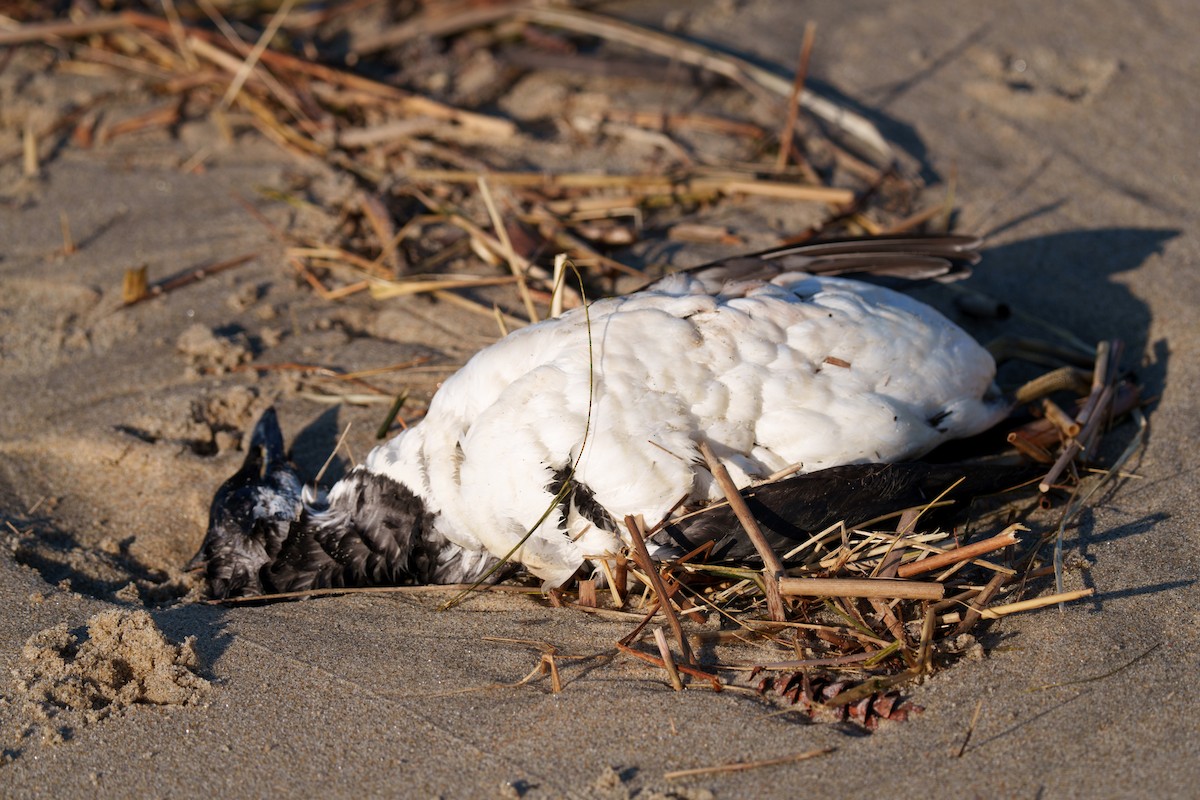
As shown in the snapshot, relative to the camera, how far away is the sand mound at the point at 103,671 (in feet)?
7.93

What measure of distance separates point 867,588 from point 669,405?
632 millimetres

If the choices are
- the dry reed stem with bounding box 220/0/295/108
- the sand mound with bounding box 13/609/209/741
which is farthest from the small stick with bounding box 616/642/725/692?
the dry reed stem with bounding box 220/0/295/108

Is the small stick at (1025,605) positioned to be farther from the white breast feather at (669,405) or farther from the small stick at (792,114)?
the small stick at (792,114)

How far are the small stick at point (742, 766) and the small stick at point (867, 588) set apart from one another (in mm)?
377

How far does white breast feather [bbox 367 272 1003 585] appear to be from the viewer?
2.62 metres

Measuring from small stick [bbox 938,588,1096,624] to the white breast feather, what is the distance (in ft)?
1.50

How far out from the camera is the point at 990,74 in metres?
4.86

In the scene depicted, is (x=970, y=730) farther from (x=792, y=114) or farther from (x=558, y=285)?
(x=792, y=114)

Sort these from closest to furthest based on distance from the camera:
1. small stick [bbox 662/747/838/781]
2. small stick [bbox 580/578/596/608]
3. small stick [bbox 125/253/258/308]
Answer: small stick [bbox 662/747/838/781], small stick [bbox 580/578/596/608], small stick [bbox 125/253/258/308]

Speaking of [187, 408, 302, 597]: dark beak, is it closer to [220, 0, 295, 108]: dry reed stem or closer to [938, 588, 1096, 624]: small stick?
[938, 588, 1096, 624]: small stick

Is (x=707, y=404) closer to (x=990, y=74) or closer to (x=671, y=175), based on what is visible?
(x=671, y=175)

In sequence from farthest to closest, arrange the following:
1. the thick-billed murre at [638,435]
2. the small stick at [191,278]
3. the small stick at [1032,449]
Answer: the small stick at [191,278]
the small stick at [1032,449]
the thick-billed murre at [638,435]

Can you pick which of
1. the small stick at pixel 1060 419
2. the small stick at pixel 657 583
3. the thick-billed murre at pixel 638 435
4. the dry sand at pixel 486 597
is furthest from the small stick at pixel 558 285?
the small stick at pixel 1060 419

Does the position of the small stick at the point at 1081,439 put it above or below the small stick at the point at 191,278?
above
